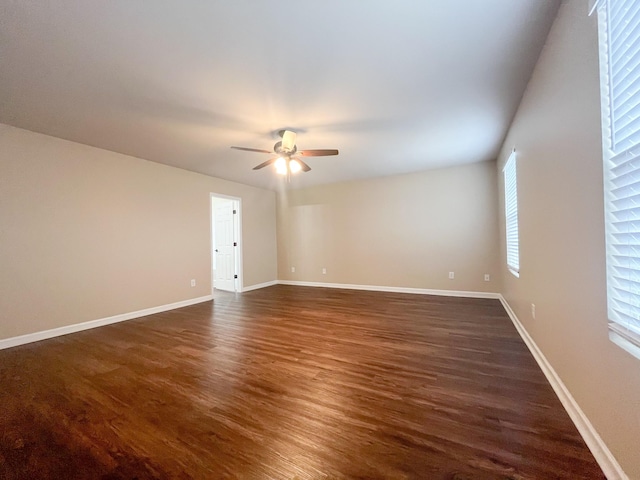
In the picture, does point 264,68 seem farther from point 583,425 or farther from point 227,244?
point 227,244

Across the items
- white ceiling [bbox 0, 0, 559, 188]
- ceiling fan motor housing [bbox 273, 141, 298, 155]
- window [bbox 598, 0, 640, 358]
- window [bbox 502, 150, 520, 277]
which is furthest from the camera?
ceiling fan motor housing [bbox 273, 141, 298, 155]

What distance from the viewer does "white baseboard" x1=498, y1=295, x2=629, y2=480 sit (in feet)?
3.51

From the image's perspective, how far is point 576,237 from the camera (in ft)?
4.53

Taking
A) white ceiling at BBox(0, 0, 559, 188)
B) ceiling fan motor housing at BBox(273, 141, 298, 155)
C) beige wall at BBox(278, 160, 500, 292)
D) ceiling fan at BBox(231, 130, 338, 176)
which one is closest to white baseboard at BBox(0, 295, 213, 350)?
white ceiling at BBox(0, 0, 559, 188)

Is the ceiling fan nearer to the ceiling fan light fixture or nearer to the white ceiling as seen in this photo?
the ceiling fan light fixture

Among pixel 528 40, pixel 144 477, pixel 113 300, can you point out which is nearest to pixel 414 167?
pixel 528 40

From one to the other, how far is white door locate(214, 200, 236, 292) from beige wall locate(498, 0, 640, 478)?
5258mm

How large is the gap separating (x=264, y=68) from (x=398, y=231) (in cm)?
400

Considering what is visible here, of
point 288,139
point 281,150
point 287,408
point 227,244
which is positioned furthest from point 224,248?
point 287,408

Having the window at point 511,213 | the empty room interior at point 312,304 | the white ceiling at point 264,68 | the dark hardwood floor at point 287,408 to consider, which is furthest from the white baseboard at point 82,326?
the window at point 511,213

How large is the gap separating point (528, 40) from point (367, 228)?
3.96 m

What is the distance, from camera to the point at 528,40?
1723 mm

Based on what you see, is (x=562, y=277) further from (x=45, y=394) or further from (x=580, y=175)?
(x=45, y=394)

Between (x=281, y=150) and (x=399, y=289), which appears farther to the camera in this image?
(x=399, y=289)
